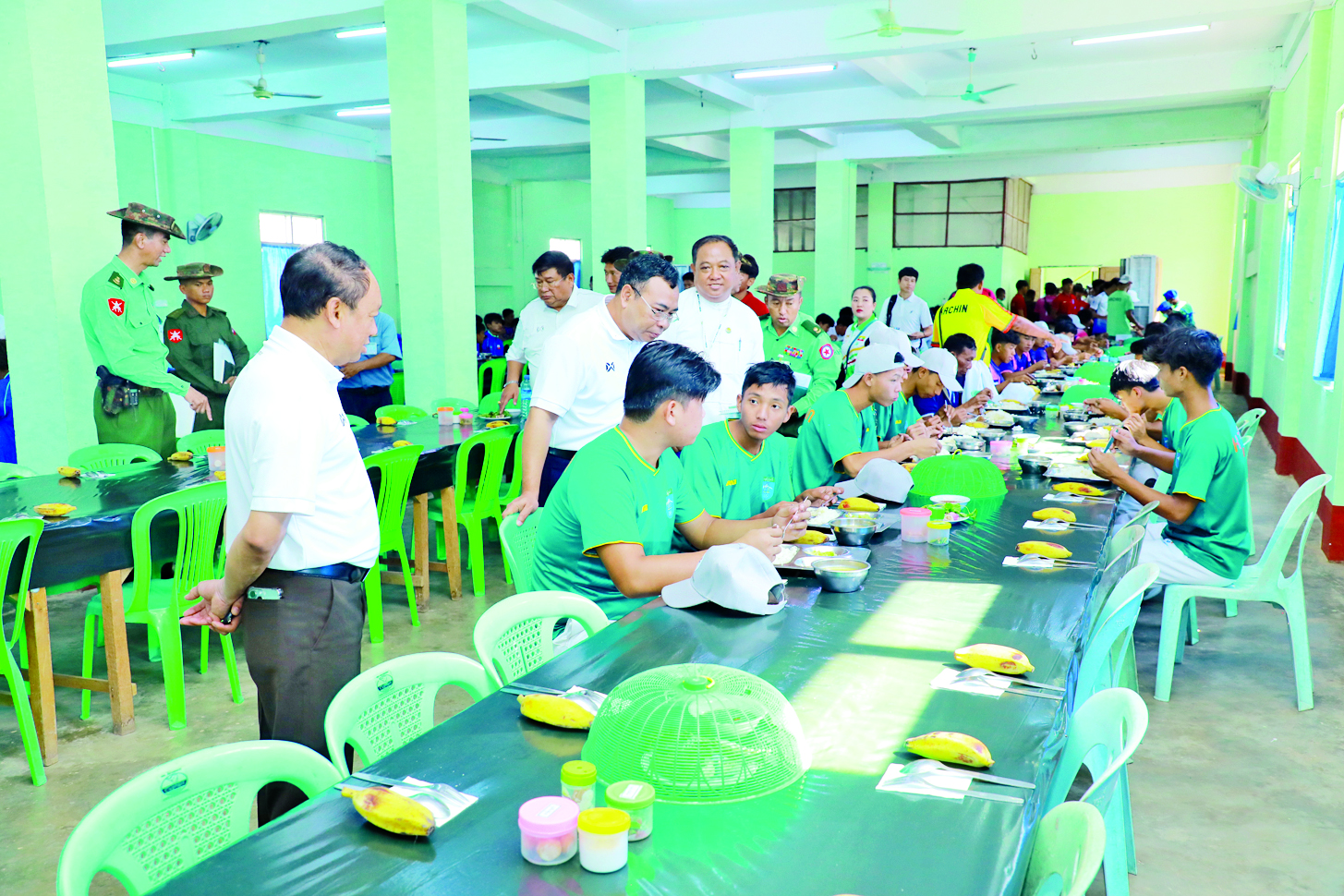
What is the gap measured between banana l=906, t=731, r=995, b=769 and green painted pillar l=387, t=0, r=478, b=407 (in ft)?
17.7

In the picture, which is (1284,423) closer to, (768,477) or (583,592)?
(768,477)

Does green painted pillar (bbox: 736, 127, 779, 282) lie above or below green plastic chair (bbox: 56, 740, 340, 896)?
above

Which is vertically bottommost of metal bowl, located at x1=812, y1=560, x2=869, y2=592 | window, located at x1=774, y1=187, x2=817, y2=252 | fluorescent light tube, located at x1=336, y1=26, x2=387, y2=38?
metal bowl, located at x1=812, y1=560, x2=869, y2=592

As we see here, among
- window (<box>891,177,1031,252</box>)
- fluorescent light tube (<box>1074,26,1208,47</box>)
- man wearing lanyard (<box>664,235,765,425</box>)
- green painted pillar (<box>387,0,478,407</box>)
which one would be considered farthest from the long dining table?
window (<box>891,177,1031,252</box>)

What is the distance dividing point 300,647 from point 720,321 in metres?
2.77

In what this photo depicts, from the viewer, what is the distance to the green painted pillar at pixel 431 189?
624 cm

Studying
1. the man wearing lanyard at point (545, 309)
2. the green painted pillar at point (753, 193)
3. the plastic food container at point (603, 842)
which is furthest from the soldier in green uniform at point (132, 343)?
the green painted pillar at point (753, 193)

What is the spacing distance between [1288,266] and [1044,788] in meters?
8.95

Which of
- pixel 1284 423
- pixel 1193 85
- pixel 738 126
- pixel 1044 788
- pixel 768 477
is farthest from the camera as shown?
pixel 738 126

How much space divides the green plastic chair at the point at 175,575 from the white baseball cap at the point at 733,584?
1905mm

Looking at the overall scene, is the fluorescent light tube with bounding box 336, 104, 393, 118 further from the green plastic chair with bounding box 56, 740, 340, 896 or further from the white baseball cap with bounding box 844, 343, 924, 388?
the green plastic chair with bounding box 56, 740, 340, 896

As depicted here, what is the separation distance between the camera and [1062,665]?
2018 millimetres

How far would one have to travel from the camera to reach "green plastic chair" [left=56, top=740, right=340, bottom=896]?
1.37 m

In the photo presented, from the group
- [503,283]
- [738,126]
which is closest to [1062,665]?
[738,126]
